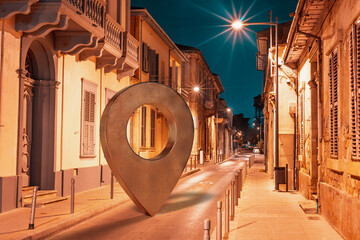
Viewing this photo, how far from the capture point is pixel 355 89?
7.78 m

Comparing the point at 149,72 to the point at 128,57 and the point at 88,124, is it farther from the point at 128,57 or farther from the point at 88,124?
the point at 88,124

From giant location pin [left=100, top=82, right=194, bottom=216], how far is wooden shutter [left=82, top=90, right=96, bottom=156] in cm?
509

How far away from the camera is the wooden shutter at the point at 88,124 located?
660 inches

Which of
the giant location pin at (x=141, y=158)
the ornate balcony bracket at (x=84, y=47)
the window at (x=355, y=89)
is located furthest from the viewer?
the ornate balcony bracket at (x=84, y=47)

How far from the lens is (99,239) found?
858cm

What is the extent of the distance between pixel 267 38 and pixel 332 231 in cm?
2903

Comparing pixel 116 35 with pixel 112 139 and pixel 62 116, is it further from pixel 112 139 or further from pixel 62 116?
pixel 112 139

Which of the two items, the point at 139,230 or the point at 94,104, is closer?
the point at 139,230

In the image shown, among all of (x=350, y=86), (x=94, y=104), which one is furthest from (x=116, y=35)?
(x=350, y=86)

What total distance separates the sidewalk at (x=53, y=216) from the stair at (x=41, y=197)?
15 cm

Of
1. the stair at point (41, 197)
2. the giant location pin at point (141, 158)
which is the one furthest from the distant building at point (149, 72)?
the giant location pin at point (141, 158)

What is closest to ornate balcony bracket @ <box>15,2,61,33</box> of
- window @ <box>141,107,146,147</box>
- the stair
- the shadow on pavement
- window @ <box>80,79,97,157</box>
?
the stair

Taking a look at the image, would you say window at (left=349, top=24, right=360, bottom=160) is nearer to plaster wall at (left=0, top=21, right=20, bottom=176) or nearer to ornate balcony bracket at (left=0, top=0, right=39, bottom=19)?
ornate balcony bracket at (left=0, top=0, right=39, bottom=19)

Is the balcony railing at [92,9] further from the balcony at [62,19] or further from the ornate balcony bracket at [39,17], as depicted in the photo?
the ornate balcony bracket at [39,17]
